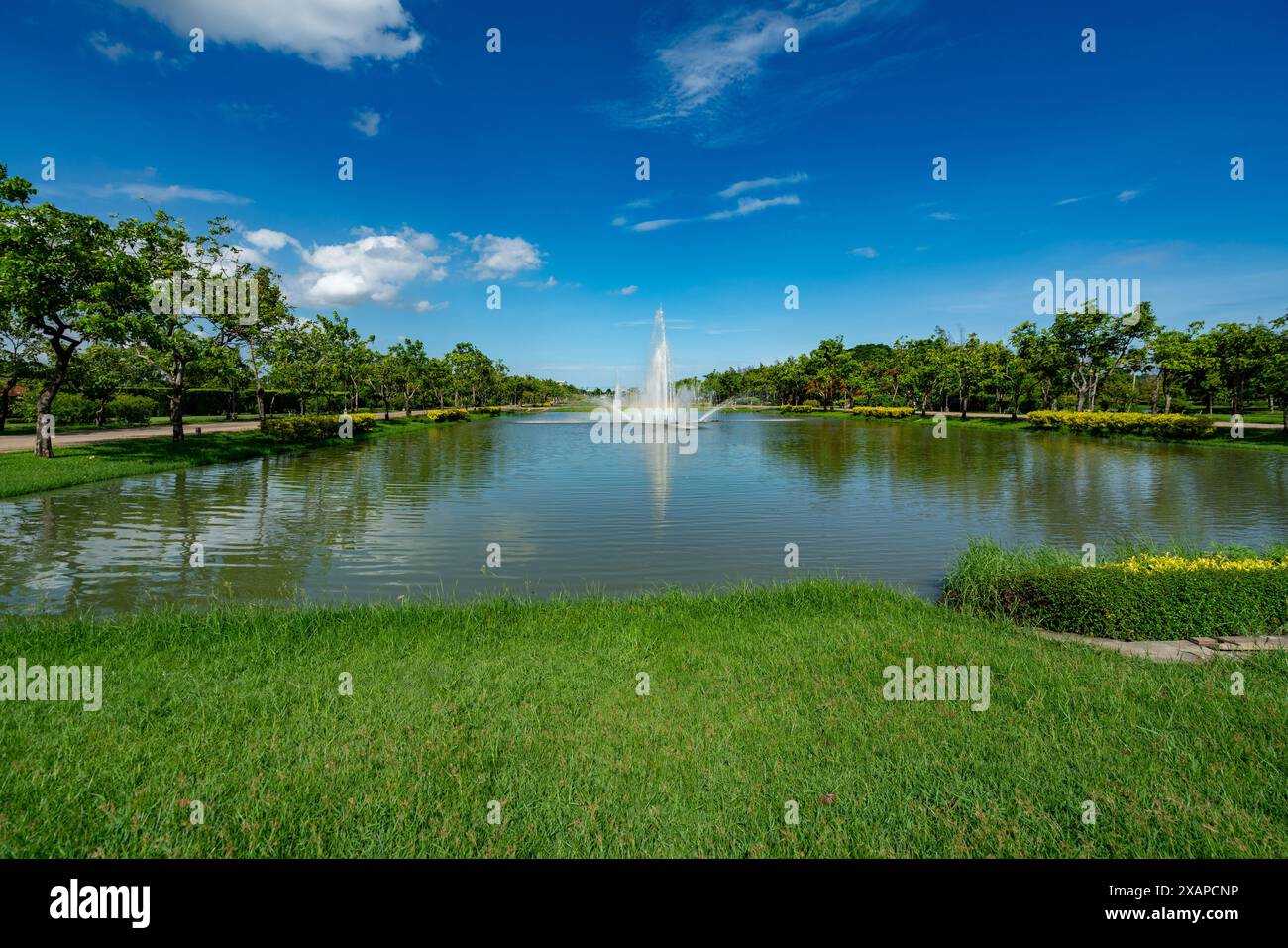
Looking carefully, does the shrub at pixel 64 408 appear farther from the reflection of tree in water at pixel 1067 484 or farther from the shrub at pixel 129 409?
the reflection of tree in water at pixel 1067 484

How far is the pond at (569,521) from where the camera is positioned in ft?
40.1

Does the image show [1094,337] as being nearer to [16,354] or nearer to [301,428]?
[301,428]

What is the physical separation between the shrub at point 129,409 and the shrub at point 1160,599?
53.1 metres

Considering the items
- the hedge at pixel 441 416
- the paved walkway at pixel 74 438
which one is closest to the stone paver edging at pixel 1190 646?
the paved walkway at pixel 74 438

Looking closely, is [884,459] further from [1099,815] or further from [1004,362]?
[1004,362]

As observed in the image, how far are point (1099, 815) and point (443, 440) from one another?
45533mm

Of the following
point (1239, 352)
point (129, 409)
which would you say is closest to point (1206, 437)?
point (1239, 352)

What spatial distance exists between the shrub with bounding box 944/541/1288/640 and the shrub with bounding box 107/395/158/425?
53.1 metres

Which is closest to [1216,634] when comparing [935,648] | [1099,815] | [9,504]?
[935,648]

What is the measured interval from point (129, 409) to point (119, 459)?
21.7 meters

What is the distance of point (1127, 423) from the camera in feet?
147

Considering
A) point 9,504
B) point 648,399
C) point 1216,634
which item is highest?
point 648,399

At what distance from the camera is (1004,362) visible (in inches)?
2667
